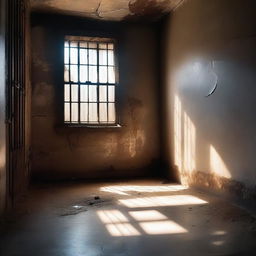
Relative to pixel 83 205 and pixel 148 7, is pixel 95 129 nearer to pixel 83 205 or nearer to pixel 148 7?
pixel 83 205

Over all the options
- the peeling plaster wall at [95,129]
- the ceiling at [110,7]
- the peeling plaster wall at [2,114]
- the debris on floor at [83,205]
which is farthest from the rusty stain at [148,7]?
the debris on floor at [83,205]

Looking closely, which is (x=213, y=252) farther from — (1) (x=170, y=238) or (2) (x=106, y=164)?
(2) (x=106, y=164)

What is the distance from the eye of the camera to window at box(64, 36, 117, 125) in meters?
6.22

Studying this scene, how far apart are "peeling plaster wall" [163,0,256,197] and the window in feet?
3.92

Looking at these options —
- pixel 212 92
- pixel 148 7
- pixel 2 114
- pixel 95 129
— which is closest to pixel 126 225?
pixel 2 114

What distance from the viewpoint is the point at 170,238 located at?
9.09ft

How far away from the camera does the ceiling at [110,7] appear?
5.47 m

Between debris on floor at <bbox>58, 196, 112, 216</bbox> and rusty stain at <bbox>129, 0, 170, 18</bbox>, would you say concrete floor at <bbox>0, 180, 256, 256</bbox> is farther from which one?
rusty stain at <bbox>129, 0, 170, 18</bbox>

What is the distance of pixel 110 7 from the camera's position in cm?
566

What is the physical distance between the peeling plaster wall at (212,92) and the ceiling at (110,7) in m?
0.31

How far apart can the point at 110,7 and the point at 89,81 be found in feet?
4.88

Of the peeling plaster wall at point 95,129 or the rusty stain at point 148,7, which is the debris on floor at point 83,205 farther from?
the rusty stain at point 148,7

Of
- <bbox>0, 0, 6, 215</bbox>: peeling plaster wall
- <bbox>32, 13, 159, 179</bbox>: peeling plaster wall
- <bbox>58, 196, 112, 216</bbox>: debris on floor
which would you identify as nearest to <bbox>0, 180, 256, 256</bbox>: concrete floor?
<bbox>58, 196, 112, 216</bbox>: debris on floor

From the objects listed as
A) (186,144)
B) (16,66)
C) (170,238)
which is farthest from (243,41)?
(16,66)
